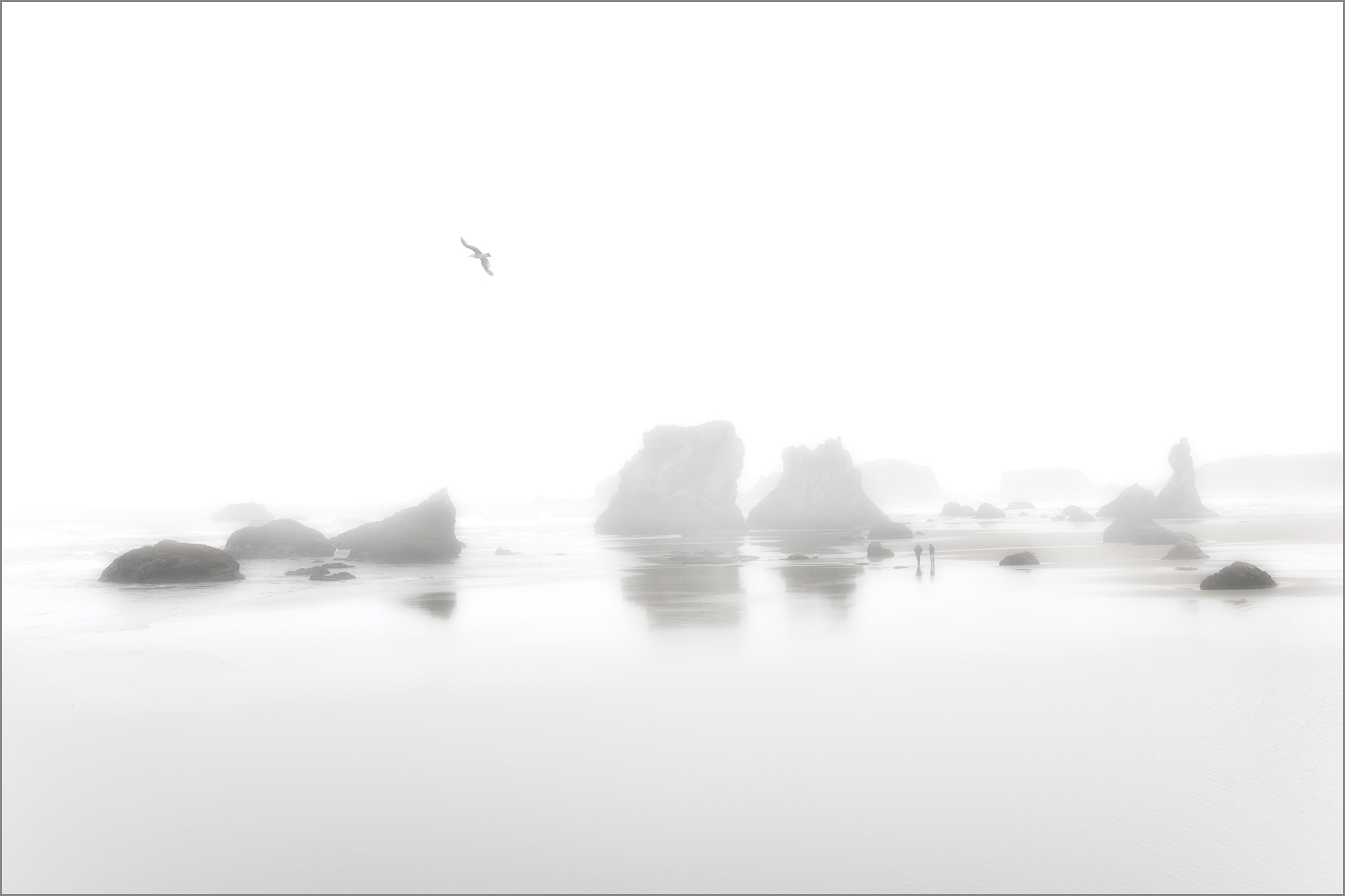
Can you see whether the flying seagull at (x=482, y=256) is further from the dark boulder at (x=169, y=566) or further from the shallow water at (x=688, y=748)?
the dark boulder at (x=169, y=566)

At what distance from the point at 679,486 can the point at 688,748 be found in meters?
80.1

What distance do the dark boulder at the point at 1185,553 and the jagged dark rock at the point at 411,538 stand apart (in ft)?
140

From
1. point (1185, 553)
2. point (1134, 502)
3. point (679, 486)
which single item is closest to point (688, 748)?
point (1185, 553)

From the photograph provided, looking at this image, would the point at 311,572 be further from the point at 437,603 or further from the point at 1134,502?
the point at 1134,502

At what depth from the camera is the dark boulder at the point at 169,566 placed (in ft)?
111

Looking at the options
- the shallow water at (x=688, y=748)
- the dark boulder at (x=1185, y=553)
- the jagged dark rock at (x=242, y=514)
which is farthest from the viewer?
the jagged dark rock at (x=242, y=514)

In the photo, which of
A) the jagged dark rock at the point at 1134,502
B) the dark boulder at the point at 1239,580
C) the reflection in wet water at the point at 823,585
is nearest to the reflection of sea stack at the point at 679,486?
the jagged dark rock at the point at 1134,502

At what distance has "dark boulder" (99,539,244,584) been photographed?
111 ft

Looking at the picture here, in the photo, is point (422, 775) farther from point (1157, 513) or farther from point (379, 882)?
point (1157, 513)

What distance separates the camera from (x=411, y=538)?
155 ft

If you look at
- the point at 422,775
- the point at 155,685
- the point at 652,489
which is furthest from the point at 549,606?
the point at 652,489

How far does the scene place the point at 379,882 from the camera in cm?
695

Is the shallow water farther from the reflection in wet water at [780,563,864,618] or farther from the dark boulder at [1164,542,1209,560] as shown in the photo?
the dark boulder at [1164,542,1209,560]

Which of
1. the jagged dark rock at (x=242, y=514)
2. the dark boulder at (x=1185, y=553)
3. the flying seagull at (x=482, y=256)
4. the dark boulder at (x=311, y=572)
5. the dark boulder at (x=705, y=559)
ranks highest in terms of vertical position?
the flying seagull at (x=482, y=256)
